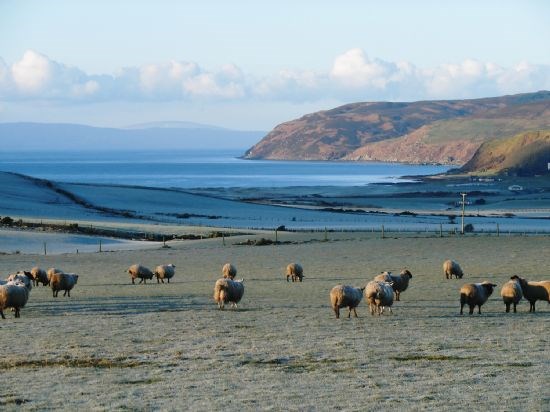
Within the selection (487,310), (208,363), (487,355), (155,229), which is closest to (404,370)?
(487,355)

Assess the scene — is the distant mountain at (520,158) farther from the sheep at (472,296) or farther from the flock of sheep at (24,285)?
the sheep at (472,296)

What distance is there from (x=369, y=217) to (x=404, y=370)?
65265 mm

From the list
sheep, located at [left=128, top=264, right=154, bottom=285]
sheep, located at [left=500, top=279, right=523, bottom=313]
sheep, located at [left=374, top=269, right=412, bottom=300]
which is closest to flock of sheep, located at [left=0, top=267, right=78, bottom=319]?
sheep, located at [left=128, top=264, right=154, bottom=285]

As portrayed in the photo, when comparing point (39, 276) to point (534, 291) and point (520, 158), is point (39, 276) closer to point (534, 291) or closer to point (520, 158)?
point (534, 291)

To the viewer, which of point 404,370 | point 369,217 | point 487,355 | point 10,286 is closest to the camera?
point 404,370

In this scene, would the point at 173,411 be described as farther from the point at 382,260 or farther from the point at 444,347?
the point at 382,260

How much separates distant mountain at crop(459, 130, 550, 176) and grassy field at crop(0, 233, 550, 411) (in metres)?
148

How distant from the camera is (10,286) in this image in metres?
22.8

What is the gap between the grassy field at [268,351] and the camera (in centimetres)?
1421

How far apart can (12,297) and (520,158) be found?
6734 inches

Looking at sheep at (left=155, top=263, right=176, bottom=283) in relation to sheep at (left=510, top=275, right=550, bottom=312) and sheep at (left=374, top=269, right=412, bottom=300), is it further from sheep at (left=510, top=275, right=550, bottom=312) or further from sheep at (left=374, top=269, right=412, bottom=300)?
sheep at (left=510, top=275, right=550, bottom=312)

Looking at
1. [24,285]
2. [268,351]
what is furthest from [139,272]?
[268,351]

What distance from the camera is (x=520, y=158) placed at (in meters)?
185

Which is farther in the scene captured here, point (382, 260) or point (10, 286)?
point (382, 260)
